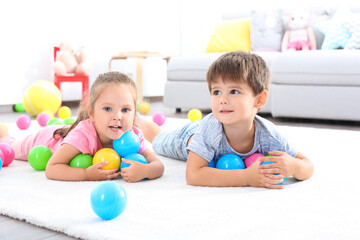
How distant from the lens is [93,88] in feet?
5.60

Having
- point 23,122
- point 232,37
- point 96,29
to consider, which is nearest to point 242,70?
point 23,122

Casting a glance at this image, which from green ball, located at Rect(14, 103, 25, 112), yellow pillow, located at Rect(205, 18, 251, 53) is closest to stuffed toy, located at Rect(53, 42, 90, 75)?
green ball, located at Rect(14, 103, 25, 112)

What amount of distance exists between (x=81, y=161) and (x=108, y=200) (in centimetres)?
58

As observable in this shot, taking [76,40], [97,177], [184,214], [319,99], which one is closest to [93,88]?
[97,177]

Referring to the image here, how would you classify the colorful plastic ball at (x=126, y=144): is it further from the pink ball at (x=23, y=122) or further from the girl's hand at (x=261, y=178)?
the pink ball at (x=23, y=122)

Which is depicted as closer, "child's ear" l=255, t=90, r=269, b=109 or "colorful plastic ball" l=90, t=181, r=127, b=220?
"colorful plastic ball" l=90, t=181, r=127, b=220

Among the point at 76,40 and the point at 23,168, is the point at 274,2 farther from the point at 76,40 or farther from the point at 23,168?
the point at 23,168

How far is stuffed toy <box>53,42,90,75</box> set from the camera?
15.1 ft

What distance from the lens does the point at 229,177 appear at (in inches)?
60.1

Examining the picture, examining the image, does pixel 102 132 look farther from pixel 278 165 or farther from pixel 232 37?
pixel 232 37

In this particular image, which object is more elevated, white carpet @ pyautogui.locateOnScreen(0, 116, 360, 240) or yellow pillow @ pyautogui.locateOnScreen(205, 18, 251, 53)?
yellow pillow @ pyautogui.locateOnScreen(205, 18, 251, 53)

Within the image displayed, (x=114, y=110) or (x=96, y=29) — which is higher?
(x=96, y=29)

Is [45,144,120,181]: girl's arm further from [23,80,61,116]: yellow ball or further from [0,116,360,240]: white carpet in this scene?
[23,80,61,116]: yellow ball

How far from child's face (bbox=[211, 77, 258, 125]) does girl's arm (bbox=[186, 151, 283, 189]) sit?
0.17m
